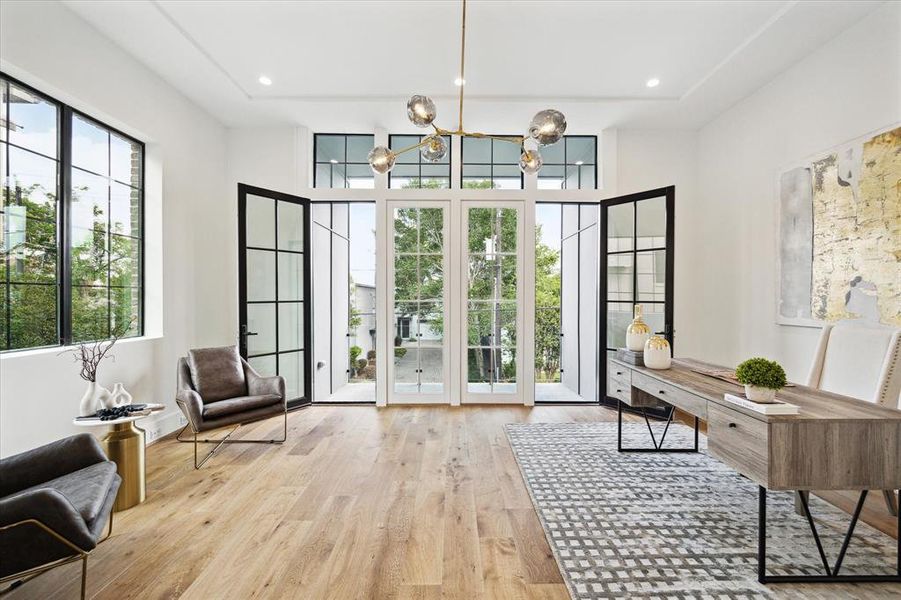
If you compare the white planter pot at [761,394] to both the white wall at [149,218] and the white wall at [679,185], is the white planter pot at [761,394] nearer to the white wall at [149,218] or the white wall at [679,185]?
the white wall at [679,185]

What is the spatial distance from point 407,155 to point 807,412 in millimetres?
4164

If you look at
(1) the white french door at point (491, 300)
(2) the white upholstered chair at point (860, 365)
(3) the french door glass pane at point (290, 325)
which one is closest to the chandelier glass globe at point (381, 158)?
(1) the white french door at point (491, 300)

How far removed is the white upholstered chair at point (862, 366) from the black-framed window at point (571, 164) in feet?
9.59

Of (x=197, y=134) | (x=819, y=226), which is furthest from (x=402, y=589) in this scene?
(x=197, y=134)

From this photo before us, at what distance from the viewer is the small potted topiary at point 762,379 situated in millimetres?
1690

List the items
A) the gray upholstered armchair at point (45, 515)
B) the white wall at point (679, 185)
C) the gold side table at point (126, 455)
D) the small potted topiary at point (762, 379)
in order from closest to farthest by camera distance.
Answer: the gray upholstered armchair at point (45, 515) → the small potted topiary at point (762, 379) → the gold side table at point (126, 455) → the white wall at point (679, 185)

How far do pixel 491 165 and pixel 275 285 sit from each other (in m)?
2.81

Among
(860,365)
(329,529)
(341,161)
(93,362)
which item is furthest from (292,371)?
(860,365)

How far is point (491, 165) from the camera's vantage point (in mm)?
4672

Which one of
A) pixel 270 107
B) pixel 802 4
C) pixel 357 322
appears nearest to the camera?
pixel 802 4

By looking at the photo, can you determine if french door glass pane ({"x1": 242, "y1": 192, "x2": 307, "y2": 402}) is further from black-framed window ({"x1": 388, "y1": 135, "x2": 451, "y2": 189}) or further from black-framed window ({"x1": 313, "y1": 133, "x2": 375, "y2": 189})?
black-framed window ({"x1": 388, "y1": 135, "x2": 451, "y2": 189})

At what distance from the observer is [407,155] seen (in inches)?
182

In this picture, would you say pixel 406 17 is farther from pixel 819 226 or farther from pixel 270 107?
pixel 819 226

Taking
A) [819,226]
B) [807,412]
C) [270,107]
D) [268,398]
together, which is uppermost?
[270,107]
